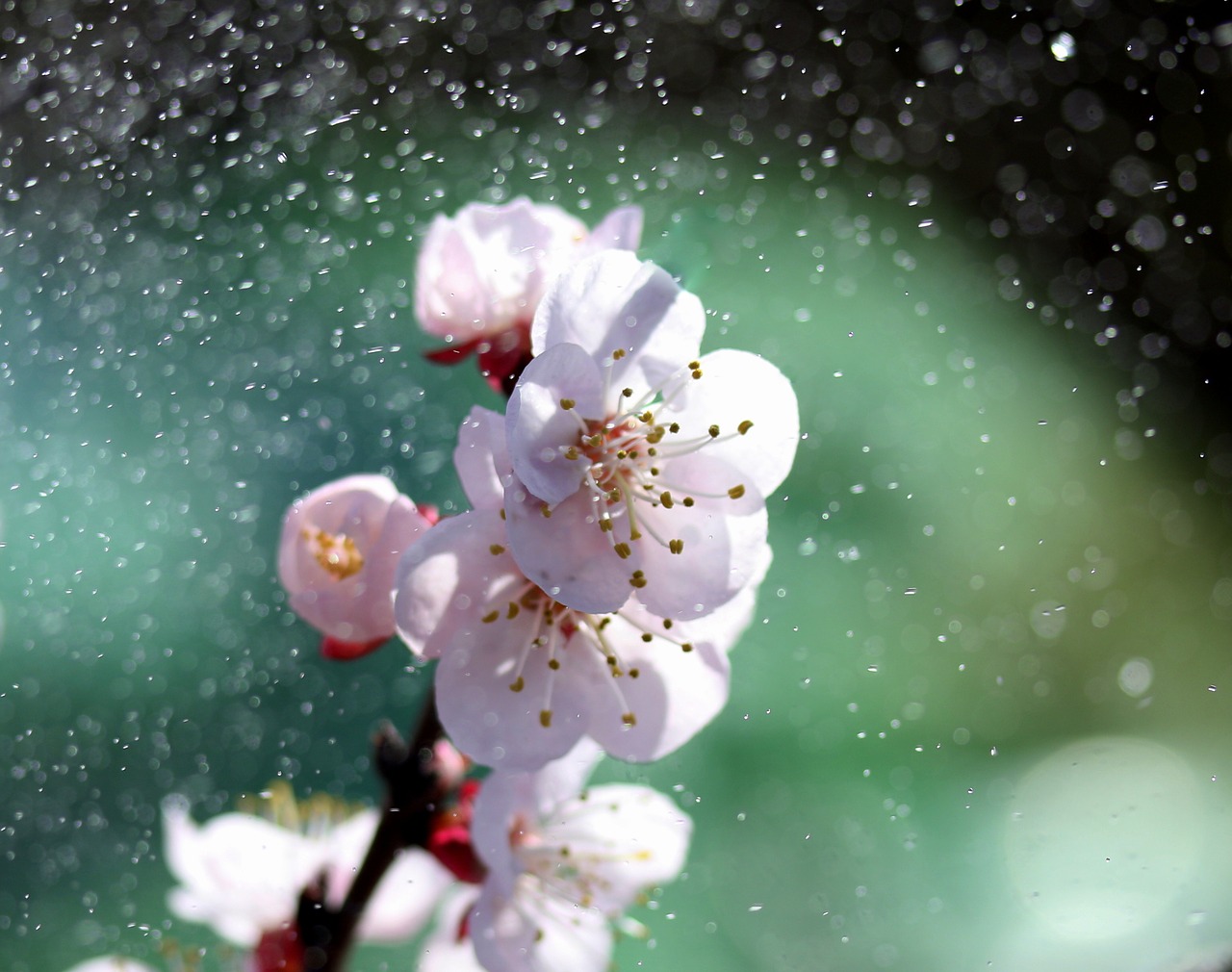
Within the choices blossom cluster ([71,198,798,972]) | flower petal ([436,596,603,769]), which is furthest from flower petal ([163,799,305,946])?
flower petal ([436,596,603,769])

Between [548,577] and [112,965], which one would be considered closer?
[548,577]

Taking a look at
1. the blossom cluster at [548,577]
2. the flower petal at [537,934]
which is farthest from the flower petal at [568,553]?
the flower petal at [537,934]

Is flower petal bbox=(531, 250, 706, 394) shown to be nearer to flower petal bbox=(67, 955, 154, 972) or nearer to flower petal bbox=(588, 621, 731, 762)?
flower petal bbox=(588, 621, 731, 762)

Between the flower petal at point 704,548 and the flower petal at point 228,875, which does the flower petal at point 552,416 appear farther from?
the flower petal at point 228,875

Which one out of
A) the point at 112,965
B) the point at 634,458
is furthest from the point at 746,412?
the point at 112,965

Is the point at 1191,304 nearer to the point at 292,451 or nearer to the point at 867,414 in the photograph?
the point at 867,414

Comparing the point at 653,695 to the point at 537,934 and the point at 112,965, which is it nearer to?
the point at 537,934

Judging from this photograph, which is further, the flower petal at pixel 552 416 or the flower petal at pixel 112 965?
Answer: the flower petal at pixel 112 965
